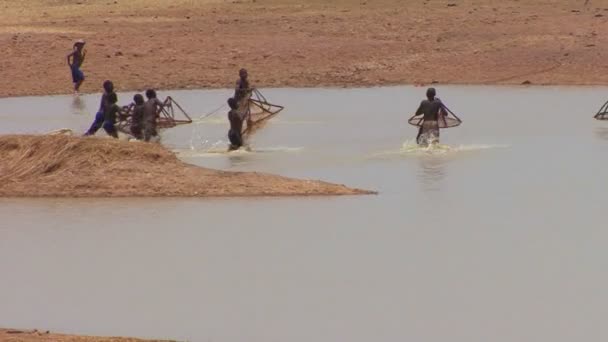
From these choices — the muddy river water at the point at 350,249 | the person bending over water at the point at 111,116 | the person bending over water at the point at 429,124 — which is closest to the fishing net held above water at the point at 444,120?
the person bending over water at the point at 429,124

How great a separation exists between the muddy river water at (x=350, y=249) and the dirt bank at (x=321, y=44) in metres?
Result: 7.91

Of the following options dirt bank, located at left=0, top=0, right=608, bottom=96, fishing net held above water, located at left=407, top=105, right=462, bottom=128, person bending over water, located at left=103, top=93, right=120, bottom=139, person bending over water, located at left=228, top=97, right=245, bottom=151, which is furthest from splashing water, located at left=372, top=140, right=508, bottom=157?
dirt bank, located at left=0, top=0, right=608, bottom=96

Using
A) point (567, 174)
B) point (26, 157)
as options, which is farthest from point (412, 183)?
point (26, 157)

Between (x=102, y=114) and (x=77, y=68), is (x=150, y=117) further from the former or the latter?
(x=77, y=68)

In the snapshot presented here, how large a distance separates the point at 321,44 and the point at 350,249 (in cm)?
1852

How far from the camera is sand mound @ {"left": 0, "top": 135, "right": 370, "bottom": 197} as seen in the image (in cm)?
1542

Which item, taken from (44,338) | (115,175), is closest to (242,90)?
(115,175)

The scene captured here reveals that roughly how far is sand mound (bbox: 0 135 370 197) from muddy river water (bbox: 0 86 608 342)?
322 mm

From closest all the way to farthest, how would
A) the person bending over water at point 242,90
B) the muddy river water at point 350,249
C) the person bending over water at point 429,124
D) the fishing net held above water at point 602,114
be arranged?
the muddy river water at point 350,249 < the person bending over water at point 429,124 < the fishing net held above water at point 602,114 < the person bending over water at point 242,90

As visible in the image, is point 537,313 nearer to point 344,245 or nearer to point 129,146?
point 344,245

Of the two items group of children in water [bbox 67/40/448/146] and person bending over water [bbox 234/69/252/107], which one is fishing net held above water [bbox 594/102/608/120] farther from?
person bending over water [bbox 234/69/252/107]

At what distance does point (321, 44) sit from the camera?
1207 inches

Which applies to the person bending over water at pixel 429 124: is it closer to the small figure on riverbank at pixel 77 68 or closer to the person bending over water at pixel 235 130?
the person bending over water at pixel 235 130

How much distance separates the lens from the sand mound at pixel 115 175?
50.6 feet
